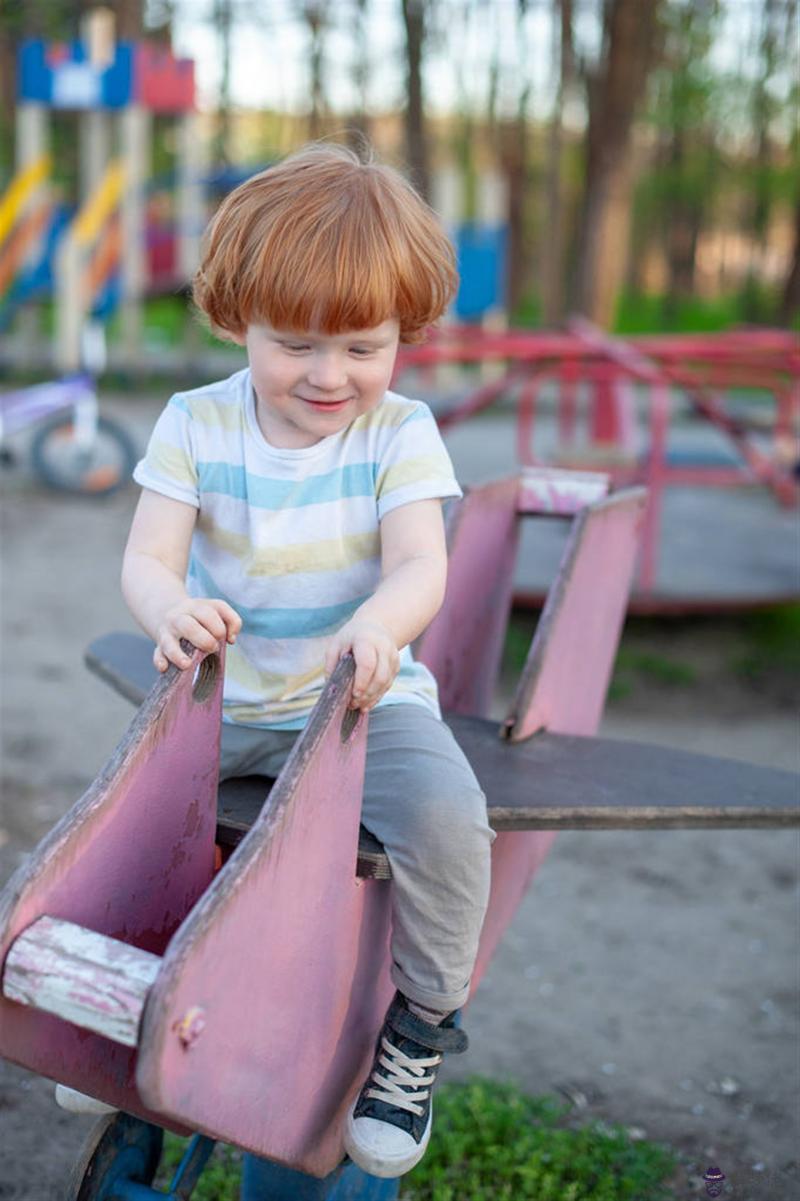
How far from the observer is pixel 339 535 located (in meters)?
1.63

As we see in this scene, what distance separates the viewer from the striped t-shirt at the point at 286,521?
1615mm

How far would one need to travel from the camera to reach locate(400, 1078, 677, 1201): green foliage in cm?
201

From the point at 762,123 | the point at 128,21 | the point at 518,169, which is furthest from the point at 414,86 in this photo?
the point at 762,123

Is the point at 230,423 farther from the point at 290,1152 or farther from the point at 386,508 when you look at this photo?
the point at 290,1152

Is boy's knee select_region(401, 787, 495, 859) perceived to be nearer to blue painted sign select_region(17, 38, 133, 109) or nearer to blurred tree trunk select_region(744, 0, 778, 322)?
blue painted sign select_region(17, 38, 133, 109)

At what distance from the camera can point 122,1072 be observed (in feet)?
4.41

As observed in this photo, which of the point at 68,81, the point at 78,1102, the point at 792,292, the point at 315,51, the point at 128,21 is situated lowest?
the point at 792,292

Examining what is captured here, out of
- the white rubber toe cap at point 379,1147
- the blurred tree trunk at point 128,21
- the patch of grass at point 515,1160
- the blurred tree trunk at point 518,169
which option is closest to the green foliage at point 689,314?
the blurred tree trunk at point 518,169

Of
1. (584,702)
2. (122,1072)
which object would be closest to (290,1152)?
(122,1072)

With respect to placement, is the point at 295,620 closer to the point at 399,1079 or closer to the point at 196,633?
the point at 196,633

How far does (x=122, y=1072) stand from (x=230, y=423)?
734mm

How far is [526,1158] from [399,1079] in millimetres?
700

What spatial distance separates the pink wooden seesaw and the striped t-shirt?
5.6 inches

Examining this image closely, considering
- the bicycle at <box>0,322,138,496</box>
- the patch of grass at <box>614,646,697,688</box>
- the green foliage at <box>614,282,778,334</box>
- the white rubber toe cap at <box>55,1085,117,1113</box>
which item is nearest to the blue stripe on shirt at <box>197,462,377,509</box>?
the white rubber toe cap at <box>55,1085,117,1113</box>
